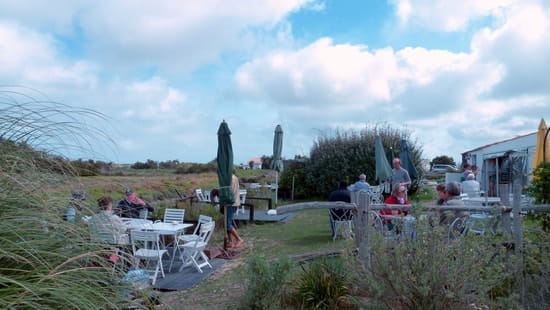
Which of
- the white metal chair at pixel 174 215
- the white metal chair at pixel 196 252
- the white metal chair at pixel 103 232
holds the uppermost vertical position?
the white metal chair at pixel 103 232

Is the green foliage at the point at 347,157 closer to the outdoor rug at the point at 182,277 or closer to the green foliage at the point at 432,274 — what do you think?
the outdoor rug at the point at 182,277

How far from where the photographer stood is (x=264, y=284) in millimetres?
4105

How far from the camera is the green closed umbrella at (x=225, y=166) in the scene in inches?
301

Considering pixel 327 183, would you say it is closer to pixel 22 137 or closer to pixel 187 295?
pixel 187 295

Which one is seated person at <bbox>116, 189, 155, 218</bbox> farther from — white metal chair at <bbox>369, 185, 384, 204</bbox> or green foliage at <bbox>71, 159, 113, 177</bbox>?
white metal chair at <bbox>369, 185, 384, 204</bbox>

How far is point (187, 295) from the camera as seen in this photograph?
544cm

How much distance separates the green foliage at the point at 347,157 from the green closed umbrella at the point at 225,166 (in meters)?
10.3

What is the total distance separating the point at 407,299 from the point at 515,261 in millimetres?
1083

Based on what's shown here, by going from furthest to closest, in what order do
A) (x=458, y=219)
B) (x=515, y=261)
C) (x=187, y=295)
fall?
(x=187, y=295), (x=458, y=219), (x=515, y=261)

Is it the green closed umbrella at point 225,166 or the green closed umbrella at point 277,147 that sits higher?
the green closed umbrella at point 277,147

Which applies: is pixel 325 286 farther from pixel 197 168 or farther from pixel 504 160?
pixel 197 168

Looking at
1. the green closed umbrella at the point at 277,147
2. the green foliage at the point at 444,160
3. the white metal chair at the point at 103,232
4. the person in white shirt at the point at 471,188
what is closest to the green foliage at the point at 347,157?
the green closed umbrella at the point at 277,147

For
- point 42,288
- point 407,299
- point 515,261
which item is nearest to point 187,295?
point 407,299

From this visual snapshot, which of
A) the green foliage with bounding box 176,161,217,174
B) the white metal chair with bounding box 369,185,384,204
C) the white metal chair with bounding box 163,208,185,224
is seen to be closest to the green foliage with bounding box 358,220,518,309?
the white metal chair with bounding box 163,208,185,224
